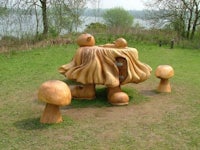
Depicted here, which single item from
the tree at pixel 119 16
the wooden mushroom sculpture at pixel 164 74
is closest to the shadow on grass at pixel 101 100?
the wooden mushroom sculpture at pixel 164 74

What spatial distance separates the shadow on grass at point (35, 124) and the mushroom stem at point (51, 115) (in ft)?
0.25

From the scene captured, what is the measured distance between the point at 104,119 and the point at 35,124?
1.11 meters

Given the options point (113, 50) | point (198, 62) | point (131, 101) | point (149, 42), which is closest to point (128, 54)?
point (113, 50)

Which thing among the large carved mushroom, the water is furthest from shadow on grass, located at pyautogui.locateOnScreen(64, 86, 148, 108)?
the water

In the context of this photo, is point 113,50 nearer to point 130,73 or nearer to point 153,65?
point 130,73

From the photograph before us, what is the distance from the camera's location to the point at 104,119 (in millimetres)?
5246

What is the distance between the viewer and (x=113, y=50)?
6023 millimetres

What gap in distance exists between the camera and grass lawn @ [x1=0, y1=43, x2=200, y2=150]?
436 cm

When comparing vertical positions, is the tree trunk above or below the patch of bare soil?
above

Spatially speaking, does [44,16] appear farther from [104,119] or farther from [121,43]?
[104,119]

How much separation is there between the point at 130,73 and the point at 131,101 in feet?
1.85

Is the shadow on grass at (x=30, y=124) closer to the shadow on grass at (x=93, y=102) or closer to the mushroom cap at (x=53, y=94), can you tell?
the mushroom cap at (x=53, y=94)

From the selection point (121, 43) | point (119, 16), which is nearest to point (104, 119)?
point (121, 43)

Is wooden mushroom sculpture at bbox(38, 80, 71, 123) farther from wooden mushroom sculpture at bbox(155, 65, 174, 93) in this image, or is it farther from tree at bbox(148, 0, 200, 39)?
tree at bbox(148, 0, 200, 39)
